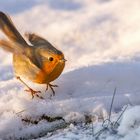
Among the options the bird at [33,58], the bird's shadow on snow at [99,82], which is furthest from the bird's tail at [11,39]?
the bird's shadow on snow at [99,82]

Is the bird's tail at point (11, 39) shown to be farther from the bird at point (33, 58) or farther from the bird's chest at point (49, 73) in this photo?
the bird's chest at point (49, 73)

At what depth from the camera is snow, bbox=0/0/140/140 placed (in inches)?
175

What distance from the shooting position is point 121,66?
18.1ft

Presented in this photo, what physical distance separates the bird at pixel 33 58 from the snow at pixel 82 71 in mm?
147

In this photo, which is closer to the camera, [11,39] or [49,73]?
[49,73]

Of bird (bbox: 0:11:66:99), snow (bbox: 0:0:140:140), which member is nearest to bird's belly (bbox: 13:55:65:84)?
bird (bbox: 0:11:66:99)

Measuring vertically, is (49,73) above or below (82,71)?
above

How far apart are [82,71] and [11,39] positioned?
2.08 feet

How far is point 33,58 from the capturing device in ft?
16.4

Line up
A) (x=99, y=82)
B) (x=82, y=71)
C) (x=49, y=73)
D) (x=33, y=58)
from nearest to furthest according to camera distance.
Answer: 1. (x=49, y=73)
2. (x=33, y=58)
3. (x=99, y=82)
4. (x=82, y=71)

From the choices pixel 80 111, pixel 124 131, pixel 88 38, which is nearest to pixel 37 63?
pixel 80 111

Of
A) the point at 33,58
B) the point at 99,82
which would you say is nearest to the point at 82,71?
the point at 99,82

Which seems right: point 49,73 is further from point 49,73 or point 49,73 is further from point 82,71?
point 82,71

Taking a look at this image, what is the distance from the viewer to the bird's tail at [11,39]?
513cm
